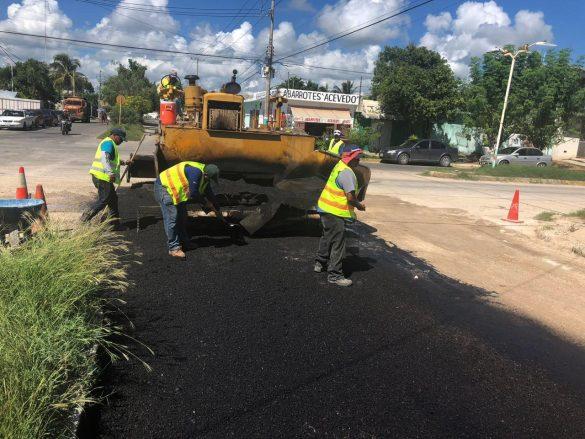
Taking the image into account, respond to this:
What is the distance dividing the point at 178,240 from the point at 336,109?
87.2ft

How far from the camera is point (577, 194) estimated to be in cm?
1652

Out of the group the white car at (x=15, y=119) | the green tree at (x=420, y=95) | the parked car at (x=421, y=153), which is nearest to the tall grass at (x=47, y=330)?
the parked car at (x=421, y=153)

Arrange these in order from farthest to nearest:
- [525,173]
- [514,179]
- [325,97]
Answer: [325,97] → [525,173] → [514,179]

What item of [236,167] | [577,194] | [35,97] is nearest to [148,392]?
[236,167]

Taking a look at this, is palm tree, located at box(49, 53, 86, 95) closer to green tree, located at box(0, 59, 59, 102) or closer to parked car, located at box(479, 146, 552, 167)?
green tree, located at box(0, 59, 59, 102)

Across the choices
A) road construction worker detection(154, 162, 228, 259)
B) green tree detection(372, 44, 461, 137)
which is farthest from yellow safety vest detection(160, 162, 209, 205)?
green tree detection(372, 44, 461, 137)

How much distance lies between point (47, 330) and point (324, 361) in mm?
1803

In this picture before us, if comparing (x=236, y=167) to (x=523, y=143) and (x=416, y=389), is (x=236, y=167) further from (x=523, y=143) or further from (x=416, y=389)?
(x=523, y=143)

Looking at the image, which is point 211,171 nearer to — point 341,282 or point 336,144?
point 341,282

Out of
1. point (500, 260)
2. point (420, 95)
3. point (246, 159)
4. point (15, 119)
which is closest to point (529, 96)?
point (420, 95)

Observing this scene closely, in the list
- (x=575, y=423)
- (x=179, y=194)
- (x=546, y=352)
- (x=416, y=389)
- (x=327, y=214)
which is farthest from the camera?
(x=179, y=194)

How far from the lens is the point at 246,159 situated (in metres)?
6.97

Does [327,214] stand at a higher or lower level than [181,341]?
higher

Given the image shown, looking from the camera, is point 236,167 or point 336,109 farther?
point 336,109
